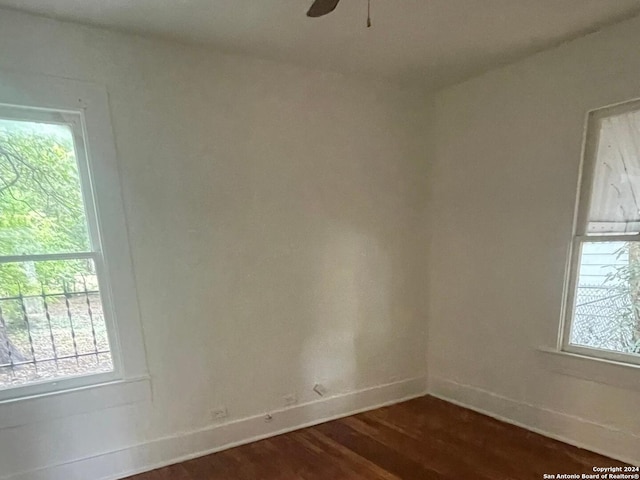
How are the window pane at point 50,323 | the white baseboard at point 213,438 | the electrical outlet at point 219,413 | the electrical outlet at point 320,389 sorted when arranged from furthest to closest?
the electrical outlet at point 320,389
the electrical outlet at point 219,413
the white baseboard at point 213,438
the window pane at point 50,323

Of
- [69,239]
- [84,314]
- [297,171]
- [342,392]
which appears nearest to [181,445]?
[84,314]

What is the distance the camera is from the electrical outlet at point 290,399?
304cm

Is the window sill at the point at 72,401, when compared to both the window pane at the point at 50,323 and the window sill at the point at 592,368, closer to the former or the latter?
the window pane at the point at 50,323

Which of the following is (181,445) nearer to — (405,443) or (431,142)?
(405,443)

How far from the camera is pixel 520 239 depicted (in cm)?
302

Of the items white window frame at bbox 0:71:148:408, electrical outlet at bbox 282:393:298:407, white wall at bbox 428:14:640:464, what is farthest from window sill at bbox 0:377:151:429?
white wall at bbox 428:14:640:464

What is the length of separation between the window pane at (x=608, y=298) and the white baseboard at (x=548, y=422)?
0.52 m

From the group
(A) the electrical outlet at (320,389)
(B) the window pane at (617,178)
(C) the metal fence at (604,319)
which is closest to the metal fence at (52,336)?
(A) the electrical outlet at (320,389)

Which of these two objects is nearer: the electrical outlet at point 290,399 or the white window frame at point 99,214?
the white window frame at point 99,214

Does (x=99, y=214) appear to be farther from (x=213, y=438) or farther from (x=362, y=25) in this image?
(x=362, y=25)

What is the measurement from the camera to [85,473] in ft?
7.86

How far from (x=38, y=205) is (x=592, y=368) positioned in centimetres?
350

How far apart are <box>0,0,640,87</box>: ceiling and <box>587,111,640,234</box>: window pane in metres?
0.63

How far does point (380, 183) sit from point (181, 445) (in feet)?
7.86
